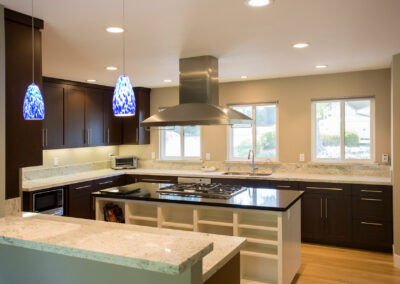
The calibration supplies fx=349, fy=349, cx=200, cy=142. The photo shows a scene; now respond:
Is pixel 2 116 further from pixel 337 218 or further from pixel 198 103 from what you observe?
pixel 337 218

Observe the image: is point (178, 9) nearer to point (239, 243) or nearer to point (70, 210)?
point (239, 243)

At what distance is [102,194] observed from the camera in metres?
3.83

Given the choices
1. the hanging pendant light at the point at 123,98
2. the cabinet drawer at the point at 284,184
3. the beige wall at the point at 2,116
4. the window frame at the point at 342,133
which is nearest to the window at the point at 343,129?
the window frame at the point at 342,133

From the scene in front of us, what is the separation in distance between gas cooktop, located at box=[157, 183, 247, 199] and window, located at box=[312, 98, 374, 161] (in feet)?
7.07

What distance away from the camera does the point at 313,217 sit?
4.88 meters

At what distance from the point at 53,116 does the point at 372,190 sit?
4.59 m

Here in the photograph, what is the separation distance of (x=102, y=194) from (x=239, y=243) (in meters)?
2.14

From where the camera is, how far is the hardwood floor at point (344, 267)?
3736mm

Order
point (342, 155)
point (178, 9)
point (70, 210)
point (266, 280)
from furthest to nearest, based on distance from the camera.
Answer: point (342, 155), point (70, 210), point (266, 280), point (178, 9)

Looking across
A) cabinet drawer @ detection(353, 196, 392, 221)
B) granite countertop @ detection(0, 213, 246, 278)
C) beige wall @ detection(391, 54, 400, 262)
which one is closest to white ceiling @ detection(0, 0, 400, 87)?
beige wall @ detection(391, 54, 400, 262)

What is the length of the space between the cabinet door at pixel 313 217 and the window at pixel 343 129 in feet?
2.78

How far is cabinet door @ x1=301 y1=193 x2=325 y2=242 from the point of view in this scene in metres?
4.83

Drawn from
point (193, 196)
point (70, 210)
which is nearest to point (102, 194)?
point (193, 196)

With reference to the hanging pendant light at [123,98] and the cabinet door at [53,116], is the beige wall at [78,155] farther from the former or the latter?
the hanging pendant light at [123,98]
